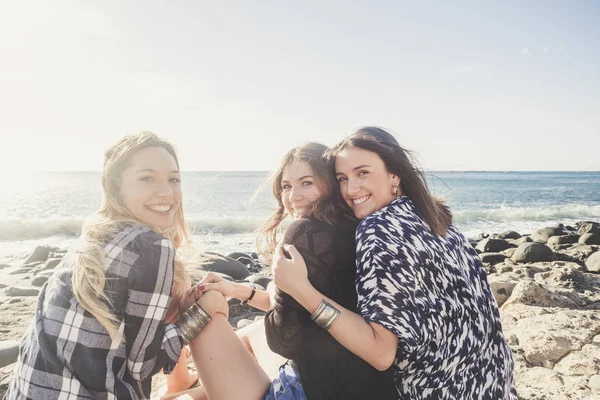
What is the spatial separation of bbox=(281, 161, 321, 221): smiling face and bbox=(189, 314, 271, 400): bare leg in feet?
3.36

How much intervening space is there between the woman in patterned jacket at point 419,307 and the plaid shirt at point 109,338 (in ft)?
2.37

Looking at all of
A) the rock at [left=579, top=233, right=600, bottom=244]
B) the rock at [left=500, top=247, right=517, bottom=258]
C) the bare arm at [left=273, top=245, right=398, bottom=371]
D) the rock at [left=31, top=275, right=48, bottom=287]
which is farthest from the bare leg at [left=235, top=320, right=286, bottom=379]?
the rock at [left=579, top=233, right=600, bottom=244]

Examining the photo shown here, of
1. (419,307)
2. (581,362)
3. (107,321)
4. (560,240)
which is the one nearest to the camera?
(419,307)

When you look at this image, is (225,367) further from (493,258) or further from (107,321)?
(493,258)

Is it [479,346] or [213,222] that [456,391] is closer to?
[479,346]

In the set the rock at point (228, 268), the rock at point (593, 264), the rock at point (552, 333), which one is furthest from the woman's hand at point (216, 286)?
the rock at point (593, 264)

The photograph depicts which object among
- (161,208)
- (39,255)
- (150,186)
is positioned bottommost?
(39,255)

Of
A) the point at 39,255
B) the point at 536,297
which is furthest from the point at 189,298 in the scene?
the point at 39,255

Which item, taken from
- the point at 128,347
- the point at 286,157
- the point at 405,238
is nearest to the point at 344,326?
the point at 405,238

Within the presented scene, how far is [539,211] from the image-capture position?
25484 mm

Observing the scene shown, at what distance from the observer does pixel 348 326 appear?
1.92m

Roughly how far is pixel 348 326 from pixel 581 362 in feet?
9.35

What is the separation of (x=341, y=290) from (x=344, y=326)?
29 centimetres

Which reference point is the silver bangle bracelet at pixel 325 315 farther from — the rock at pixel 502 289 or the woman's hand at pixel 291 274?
the rock at pixel 502 289
